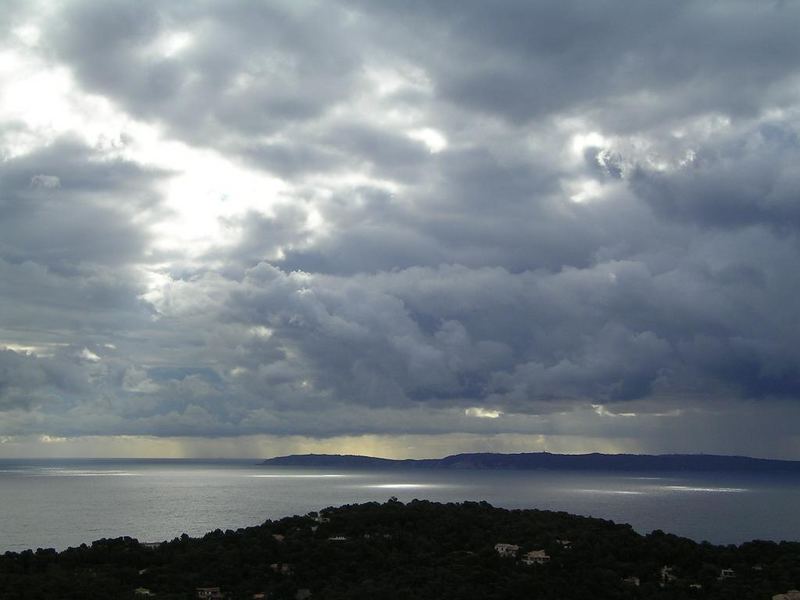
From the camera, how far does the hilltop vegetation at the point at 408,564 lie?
46.7 meters

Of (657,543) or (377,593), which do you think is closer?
(377,593)

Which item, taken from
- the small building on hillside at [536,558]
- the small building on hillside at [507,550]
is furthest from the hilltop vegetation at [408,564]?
the small building on hillside at [507,550]

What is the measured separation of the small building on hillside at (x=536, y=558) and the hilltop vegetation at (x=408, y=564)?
0.58 metres

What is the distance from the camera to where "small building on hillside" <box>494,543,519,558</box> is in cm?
5654

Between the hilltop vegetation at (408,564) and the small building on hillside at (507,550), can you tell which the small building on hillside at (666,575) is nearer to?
the hilltop vegetation at (408,564)

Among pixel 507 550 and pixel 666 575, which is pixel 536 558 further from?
pixel 666 575

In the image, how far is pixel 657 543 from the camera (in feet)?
189

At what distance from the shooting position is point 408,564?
54.1 m

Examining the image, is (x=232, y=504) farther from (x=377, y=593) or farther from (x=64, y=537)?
(x=377, y=593)

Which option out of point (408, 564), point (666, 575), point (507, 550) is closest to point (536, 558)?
point (507, 550)

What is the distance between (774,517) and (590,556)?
457 feet

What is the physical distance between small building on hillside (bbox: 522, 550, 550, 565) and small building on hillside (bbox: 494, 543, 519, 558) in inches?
45.2

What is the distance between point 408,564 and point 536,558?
29.5 ft

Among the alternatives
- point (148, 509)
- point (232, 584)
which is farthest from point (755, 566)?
point (148, 509)
